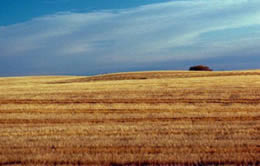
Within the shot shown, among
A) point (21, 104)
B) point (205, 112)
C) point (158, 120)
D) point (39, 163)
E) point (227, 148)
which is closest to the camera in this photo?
point (39, 163)

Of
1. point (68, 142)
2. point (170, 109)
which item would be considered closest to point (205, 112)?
point (170, 109)

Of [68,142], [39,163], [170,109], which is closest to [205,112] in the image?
[170,109]

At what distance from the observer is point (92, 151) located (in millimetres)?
8125

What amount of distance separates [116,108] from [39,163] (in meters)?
9.04

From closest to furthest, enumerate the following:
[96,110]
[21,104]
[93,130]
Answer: [93,130] < [96,110] < [21,104]

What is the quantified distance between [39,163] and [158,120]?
6.43 m

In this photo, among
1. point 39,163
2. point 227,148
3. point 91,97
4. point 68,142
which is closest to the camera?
point 39,163

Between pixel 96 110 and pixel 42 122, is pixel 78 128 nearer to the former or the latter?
pixel 42 122

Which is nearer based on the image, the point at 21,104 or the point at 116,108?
the point at 116,108

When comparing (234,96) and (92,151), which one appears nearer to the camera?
(92,151)

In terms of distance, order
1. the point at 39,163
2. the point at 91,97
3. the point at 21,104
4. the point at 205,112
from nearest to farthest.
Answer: the point at 39,163
the point at 205,112
the point at 21,104
the point at 91,97

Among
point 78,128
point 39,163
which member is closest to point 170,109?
point 78,128

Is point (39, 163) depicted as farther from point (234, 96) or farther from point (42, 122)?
point (234, 96)

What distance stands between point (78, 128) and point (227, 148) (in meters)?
5.09
